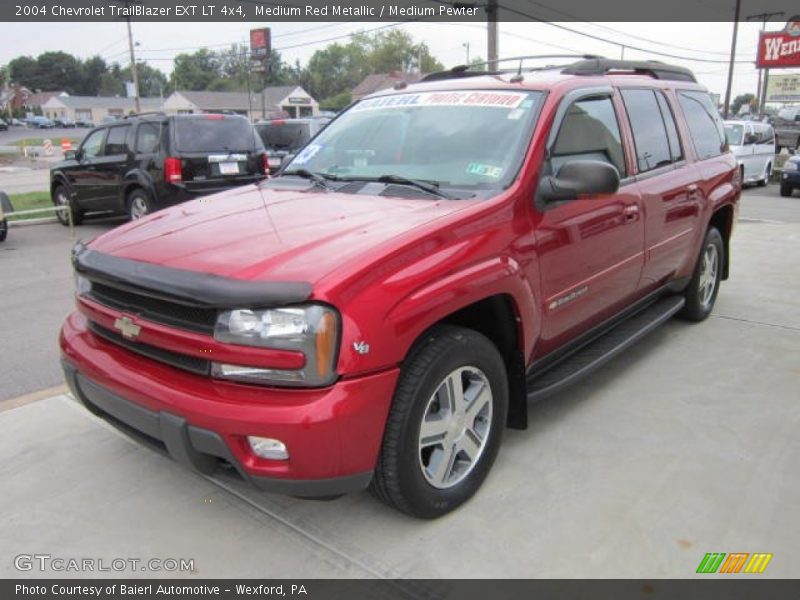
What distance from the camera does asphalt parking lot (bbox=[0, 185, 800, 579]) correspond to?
2.65 m

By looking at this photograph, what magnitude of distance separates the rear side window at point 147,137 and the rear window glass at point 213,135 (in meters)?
0.35

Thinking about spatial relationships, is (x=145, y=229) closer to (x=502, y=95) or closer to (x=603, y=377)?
(x=502, y=95)

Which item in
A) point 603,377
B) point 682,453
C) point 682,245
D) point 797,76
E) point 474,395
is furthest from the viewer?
point 797,76

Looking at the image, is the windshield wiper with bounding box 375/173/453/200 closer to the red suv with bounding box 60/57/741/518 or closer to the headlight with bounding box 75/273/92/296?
the red suv with bounding box 60/57/741/518

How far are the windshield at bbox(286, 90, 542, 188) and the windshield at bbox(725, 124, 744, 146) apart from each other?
49.8 feet

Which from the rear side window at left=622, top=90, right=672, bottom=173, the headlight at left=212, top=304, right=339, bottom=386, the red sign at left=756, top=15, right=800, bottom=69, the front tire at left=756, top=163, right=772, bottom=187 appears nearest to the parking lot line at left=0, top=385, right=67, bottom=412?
the headlight at left=212, top=304, right=339, bottom=386

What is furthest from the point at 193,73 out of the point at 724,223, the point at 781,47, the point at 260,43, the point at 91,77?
the point at 724,223

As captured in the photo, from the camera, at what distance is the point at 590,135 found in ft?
12.1

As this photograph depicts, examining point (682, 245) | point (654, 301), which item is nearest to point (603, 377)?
point (654, 301)

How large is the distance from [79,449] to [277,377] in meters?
1.79

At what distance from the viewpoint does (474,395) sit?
294cm

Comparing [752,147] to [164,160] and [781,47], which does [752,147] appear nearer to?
[164,160]

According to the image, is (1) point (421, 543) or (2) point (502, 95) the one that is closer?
(1) point (421, 543)
